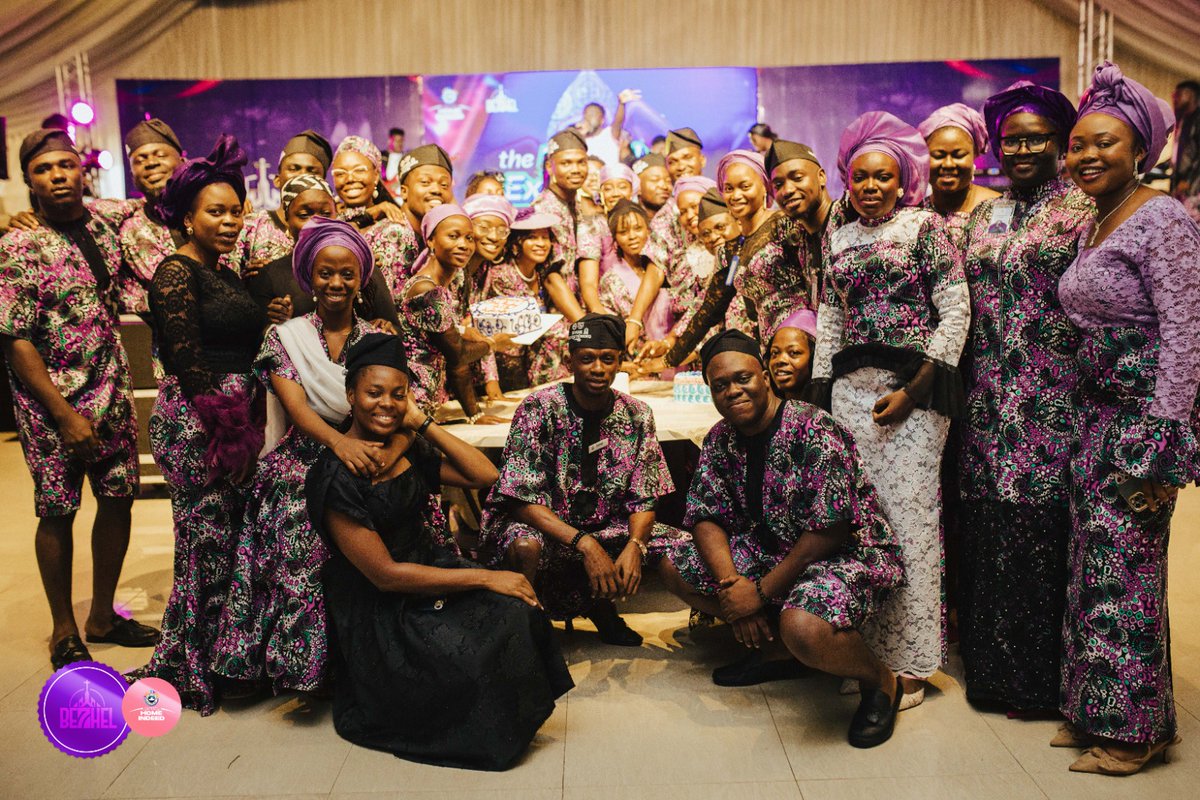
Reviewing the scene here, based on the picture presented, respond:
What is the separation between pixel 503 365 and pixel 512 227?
0.82 metres

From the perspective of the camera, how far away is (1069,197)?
2.98 metres

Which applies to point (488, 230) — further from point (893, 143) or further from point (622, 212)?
point (893, 143)

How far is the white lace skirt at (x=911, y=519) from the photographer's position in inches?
124

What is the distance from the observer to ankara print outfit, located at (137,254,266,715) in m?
3.24

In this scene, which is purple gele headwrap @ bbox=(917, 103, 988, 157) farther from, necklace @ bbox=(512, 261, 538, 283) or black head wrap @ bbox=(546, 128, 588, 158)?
black head wrap @ bbox=(546, 128, 588, 158)

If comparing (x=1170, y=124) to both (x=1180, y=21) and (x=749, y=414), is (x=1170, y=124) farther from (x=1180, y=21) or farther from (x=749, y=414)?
(x=1180, y=21)

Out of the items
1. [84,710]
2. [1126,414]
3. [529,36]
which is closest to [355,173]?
[84,710]

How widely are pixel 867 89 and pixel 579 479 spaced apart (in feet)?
27.5

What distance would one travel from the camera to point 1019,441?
304cm

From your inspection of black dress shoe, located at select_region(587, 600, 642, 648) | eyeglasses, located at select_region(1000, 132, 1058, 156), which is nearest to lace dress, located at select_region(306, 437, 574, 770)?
black dress shoe, located at select_region(587, 600, 642, 648)

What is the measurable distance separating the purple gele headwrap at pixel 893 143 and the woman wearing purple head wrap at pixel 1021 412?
0.25m

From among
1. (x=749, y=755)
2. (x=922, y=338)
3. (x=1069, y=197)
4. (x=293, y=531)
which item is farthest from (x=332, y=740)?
(x=1069, y=197)

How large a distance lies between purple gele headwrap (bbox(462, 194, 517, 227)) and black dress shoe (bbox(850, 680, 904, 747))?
2.98 metres

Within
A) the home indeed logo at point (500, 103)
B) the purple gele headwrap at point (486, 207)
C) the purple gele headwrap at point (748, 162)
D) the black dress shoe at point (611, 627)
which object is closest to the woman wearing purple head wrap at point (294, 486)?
the black dress shoe at point (611, 627)
